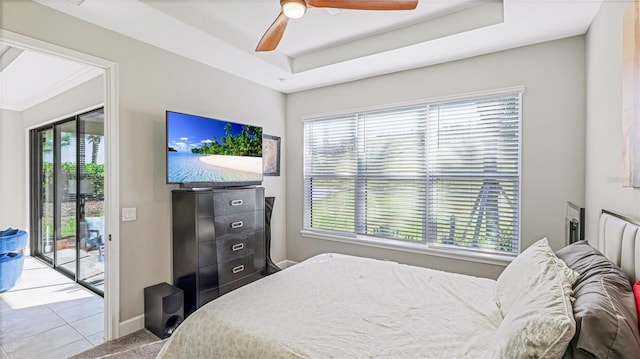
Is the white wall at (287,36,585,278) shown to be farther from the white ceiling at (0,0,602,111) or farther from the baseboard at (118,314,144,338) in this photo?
the baseboard at (118,314,144,338)

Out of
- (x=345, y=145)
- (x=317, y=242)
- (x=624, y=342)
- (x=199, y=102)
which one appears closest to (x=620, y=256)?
(x=624, y=342)

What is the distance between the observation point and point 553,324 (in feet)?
A: 3.14

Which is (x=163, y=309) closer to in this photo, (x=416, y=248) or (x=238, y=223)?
(x=238, y=223)

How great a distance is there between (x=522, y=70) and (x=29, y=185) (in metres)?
6.98

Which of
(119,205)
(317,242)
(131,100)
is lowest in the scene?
(317,242)

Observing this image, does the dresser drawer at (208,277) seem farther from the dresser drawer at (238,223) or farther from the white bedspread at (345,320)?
the white bedspread at (345,320)

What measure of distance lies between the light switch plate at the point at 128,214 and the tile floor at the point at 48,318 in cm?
103

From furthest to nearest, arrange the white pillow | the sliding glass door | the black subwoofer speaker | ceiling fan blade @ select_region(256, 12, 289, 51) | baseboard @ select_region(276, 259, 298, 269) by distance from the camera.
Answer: baseboard @ select_region(276, 259, 298, 269) → the sliding glass door → the black subwoofer speaker → ceiling fan blade @ select_region(256, 12, 289, 51) → the white pillow

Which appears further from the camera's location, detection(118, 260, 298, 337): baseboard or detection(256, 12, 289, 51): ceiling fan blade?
detection(118, 260, 298, 337): baseboard

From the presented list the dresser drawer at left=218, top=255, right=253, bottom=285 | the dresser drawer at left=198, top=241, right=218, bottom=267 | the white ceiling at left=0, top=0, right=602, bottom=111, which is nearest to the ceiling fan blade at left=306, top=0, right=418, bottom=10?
the white ceiling at left=0, top=0, right=602, bottom=111

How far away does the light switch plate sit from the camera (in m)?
2.67

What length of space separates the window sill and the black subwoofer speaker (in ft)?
6.31

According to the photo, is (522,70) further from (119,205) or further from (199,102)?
(119,205)

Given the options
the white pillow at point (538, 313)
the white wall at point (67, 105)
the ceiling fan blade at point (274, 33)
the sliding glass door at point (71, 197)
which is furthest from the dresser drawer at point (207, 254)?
the white pillow at point (538, 313)
